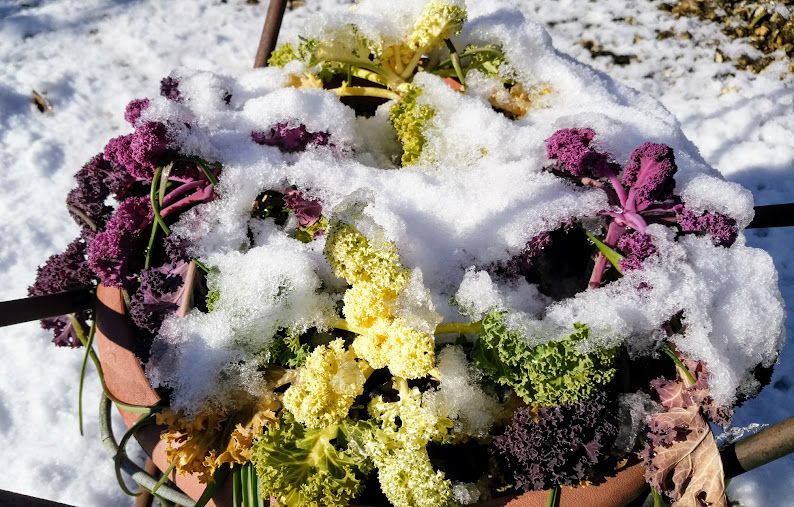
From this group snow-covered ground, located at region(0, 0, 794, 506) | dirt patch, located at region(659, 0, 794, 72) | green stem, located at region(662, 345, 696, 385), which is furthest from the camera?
dirt patch, located at region(659, 0, 794, 72)

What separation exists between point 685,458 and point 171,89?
114 centimetres

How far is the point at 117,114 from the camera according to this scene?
244cm

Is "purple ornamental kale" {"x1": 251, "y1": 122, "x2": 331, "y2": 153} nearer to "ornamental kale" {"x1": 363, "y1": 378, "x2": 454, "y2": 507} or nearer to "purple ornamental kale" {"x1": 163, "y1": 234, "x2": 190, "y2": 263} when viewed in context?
"purple ornamental kale" {"x1": 163, "y1": 234, "x2": 190, "y2": 263}

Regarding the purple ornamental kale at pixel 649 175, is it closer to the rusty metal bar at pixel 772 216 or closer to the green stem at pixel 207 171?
the rusty metal bar at pixel 772 216

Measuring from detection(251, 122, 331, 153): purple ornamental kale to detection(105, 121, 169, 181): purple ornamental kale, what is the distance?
0.67 ft

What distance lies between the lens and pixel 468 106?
131 cm

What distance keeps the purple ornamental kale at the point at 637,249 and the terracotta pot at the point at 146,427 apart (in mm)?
303

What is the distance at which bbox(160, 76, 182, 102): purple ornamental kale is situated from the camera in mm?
1320

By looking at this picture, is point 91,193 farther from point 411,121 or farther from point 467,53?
point 467,53

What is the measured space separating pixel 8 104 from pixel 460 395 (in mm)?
2167

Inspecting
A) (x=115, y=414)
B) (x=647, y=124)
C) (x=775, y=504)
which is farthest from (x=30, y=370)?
(x=775, y=504)

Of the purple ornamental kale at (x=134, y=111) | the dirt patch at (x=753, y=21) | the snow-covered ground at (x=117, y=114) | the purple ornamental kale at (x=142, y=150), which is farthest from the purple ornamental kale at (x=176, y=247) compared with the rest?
the dirt patch at (x=753, y=21)

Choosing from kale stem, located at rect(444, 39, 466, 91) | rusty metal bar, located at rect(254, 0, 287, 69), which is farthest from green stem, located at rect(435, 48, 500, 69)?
rusty metal bar, located at rect(254, 0, 287, 69)

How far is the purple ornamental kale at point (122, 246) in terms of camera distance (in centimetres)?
107
